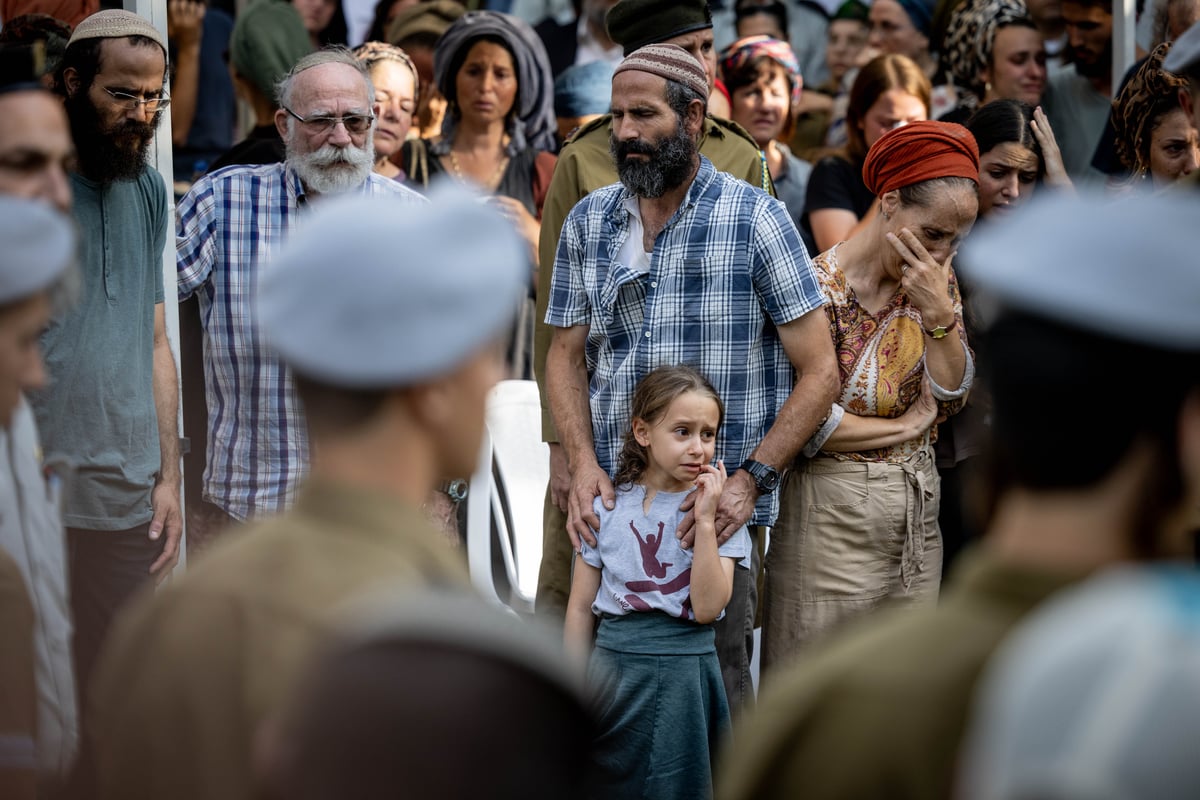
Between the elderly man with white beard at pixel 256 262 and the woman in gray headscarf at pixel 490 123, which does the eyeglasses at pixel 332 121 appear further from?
the woman in gray headscarf at pixel 490 123

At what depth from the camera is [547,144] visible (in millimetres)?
6430

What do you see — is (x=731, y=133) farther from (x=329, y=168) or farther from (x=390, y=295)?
(x=390, y=295)

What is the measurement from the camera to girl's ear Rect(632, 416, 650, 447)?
4055 millimetres

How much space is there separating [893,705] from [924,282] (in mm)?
2890

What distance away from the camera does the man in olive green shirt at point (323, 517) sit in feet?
5.34

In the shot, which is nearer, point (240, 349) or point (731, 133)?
point (240, 349)

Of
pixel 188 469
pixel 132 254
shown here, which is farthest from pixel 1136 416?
pixel 188 469

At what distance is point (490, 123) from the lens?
20.3 feet

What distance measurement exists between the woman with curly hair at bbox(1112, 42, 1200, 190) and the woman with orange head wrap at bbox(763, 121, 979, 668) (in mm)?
542

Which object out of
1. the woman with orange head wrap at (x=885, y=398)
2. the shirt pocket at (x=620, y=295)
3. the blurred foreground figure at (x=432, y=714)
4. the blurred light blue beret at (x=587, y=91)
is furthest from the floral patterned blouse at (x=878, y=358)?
the blurred foreground figure at (x=432, y=714)

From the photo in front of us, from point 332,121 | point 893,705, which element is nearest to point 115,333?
point 332,121

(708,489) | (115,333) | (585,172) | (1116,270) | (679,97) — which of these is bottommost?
(708,489)

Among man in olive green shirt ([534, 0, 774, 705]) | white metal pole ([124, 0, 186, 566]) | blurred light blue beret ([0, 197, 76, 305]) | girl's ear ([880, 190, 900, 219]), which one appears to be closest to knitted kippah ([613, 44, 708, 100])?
man in olive green shirt ([534, 0, 774, 705])

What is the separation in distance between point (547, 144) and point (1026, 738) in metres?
5.50
